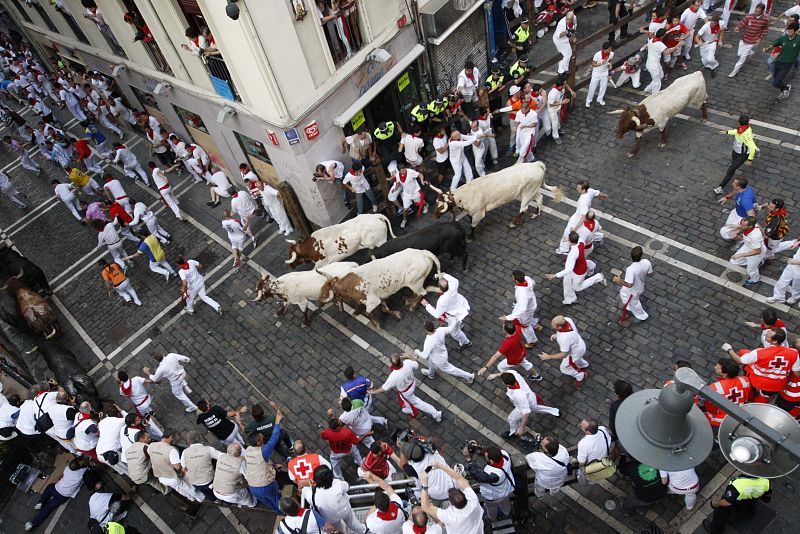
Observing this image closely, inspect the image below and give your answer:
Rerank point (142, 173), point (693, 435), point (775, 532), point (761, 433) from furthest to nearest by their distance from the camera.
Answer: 1. point (142, 173)
2. point (775, 532)
3. point (693, 435)
4. point (761, 433)

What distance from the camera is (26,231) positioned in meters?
18.5

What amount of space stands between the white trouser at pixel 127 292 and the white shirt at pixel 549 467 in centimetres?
1107

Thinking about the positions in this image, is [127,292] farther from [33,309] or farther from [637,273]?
[637,273]

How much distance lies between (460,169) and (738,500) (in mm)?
9606

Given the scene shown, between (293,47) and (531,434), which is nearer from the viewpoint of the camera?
(531,434)

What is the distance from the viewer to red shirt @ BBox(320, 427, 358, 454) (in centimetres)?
871

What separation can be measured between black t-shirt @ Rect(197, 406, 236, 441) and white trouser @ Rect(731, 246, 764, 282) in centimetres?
1032

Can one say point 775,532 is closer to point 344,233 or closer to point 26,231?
point 344,233

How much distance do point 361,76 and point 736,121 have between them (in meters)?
10.0

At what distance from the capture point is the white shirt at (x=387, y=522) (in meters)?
7.21

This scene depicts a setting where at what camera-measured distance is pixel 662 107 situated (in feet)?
44.6

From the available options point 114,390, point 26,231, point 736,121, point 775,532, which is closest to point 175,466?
point 114,390

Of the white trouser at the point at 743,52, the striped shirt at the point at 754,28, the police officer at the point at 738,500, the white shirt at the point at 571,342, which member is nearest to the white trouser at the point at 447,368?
the white shirt at the point at 571,342

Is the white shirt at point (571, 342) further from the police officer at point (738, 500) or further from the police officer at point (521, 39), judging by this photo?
the police officer at point (521, 39)
